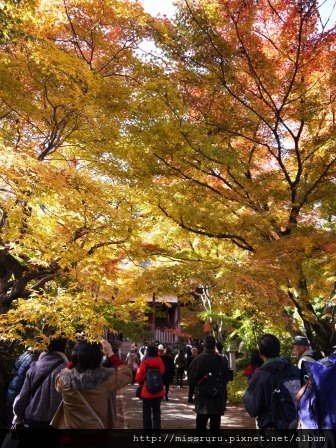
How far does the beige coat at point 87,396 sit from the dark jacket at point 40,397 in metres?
0.66

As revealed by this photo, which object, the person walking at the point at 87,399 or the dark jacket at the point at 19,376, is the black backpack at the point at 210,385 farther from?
the person walking at the point at 87,399

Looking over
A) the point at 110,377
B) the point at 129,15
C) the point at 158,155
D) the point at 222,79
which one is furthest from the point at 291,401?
the point at 129,15

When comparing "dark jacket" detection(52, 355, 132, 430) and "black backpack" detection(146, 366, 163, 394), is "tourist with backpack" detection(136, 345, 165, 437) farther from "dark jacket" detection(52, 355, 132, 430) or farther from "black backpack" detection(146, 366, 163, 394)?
"dark jacket" detection(52, 355, 132, 430)

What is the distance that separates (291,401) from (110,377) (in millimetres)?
1511

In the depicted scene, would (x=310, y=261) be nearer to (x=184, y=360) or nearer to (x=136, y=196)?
(x=136, y=196)

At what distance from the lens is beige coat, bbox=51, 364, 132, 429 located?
3.13 metres

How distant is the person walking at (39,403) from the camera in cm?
384

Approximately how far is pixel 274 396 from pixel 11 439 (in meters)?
2.72

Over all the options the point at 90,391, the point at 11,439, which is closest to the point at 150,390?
the point at 11,439

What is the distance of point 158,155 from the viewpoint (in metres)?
7.95

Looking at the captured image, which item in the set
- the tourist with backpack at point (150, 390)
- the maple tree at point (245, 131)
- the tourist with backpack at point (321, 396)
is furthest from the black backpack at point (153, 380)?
the tourist with backpack at point (321, 396)

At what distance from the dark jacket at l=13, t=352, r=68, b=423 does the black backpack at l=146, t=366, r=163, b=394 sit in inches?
104

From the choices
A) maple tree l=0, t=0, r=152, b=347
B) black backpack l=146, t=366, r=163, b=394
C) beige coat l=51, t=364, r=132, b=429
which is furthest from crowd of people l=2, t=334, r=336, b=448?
black backpack l=146, t=366, r=163, b=394

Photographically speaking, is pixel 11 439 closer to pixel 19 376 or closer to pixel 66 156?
pixel 19 376
